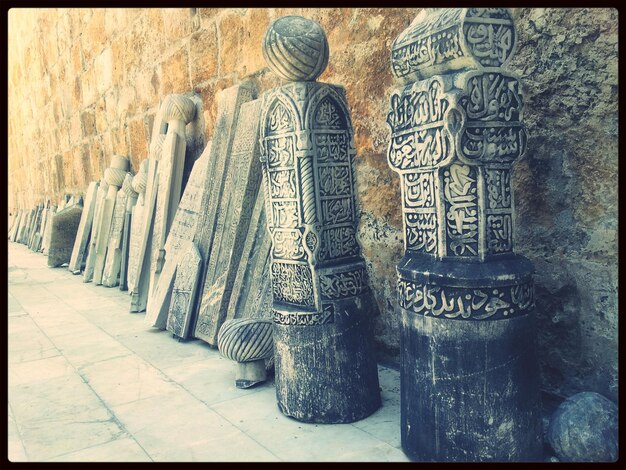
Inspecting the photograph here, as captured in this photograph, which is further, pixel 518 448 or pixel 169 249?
pixel 169 249

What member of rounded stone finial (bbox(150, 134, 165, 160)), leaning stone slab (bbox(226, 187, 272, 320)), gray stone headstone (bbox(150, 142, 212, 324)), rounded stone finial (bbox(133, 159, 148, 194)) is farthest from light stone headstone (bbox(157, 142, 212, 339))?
rounded stone finial (bbox(133, 159, 148, 194))

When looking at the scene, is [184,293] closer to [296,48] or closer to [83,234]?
[296,48]

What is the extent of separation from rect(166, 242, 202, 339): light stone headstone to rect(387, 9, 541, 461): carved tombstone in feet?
6.24

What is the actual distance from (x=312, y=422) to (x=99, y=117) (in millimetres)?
6043

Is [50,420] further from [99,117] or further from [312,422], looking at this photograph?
[99,117]

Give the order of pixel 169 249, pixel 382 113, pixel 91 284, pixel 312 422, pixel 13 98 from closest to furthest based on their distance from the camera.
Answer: pixel 312 422 < pixel 382 113 < pixel 169 249 < pixel 91 284 < pixel 13 98

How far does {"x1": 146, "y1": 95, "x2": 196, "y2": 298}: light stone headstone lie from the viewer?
4.20 meters

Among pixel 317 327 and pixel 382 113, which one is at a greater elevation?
pixel 382 113

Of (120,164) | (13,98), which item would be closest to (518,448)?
(120,164)

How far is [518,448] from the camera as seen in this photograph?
165 centimetres

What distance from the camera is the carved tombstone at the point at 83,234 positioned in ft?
20.4

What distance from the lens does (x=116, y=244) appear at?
5.33 m

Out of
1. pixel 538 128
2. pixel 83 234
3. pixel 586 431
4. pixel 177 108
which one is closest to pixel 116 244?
pixel 83 234

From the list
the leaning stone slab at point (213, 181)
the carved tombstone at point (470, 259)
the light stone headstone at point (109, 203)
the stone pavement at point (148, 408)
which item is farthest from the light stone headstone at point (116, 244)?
the carved tombstone at point (470, 259)
